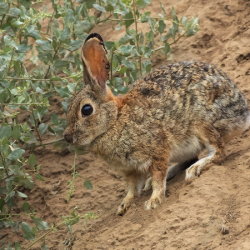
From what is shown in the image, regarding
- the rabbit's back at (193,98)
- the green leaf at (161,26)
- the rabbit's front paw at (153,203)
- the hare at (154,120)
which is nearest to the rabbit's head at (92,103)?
the hare at (154,120)

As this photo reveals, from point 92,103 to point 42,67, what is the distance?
4.99 feet

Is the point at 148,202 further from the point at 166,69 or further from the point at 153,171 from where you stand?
the point at 166,69

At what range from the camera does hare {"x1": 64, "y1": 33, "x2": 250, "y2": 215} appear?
7.11 meters

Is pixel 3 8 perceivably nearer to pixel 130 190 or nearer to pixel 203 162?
pixel 130 190

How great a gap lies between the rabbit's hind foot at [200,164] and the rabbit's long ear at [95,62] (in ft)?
3.45

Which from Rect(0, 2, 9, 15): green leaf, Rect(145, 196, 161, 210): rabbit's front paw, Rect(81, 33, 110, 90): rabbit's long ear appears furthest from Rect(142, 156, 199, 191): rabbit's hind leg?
Rect(0, 2, 9, 15): green leaf

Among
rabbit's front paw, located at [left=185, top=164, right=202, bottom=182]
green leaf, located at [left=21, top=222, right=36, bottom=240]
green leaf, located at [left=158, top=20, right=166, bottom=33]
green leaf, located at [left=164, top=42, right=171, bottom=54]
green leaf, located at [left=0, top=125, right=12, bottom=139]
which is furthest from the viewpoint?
green leaf, located at [left=164, top=42, right=171, bottom=54]

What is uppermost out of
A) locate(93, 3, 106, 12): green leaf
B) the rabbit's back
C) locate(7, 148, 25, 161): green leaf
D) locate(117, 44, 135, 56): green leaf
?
locate(93, 3, 106, 12): green leaf

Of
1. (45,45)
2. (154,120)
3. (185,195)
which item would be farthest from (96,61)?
(185,195)

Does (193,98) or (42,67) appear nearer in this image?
(193,98)

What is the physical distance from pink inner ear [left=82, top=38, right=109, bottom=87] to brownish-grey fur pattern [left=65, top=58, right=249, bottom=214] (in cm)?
13

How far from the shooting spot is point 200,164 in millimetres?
7176

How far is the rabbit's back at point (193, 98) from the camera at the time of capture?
7340 millimetres

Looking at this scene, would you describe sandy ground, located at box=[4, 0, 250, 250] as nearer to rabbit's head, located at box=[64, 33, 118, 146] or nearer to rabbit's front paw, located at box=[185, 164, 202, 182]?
rabbit's front paw, located at box=[185, 164, 202, 182]
